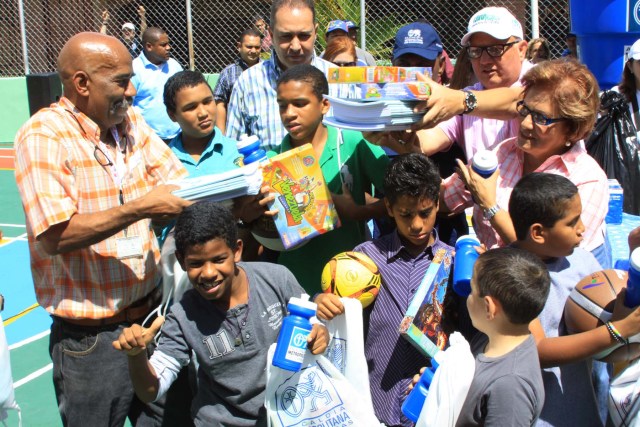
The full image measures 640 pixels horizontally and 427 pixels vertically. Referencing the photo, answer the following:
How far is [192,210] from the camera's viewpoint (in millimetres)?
2926

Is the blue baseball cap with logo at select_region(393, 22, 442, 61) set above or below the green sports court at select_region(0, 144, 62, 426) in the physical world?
above

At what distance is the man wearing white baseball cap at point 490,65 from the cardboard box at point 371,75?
0.36 meters

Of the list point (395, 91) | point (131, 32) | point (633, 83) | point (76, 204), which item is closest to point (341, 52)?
point (633, 83)

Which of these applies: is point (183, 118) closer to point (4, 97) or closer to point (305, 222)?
point (305, 222)

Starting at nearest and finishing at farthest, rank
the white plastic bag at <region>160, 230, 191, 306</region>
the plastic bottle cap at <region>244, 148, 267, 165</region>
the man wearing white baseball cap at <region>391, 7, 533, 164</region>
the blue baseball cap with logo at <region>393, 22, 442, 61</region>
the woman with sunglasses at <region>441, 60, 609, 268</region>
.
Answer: the woman with sunglasses at <region>441, 60, 609, 268</region> < the white plastic bag at <region>160, 230, 191, 306</region> < the plastic bottle cap at <region>244, 148, 267, 165</region> < the man wearing white baseball cap at <region>391, 7, 533, 164</region> < the blue baseball cap with logo at <region>393, 22, 442, 61</region>

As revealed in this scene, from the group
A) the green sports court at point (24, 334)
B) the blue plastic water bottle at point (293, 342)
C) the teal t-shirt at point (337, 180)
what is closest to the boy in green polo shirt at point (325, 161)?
the teal t-shirt at point (337, 180)

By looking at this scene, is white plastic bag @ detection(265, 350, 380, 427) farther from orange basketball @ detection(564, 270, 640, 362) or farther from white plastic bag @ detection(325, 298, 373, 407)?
orange basketball @ detection(564, 270, 640, 362)

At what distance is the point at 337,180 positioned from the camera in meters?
3.60

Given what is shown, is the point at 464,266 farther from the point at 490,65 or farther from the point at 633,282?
the point at 490,65

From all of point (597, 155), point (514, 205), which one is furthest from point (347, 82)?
point (597, 155)

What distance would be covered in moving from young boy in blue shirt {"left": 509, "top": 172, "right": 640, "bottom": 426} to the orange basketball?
0.08 metres

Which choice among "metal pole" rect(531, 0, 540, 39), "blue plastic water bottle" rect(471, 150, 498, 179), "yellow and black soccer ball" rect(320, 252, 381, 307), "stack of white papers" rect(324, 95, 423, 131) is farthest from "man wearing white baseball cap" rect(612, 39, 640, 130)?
"metal pole" rect(531, 0, 540, 39)

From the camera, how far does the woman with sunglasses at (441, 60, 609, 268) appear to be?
119 inches

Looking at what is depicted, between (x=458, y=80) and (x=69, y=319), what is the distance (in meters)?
2.63
